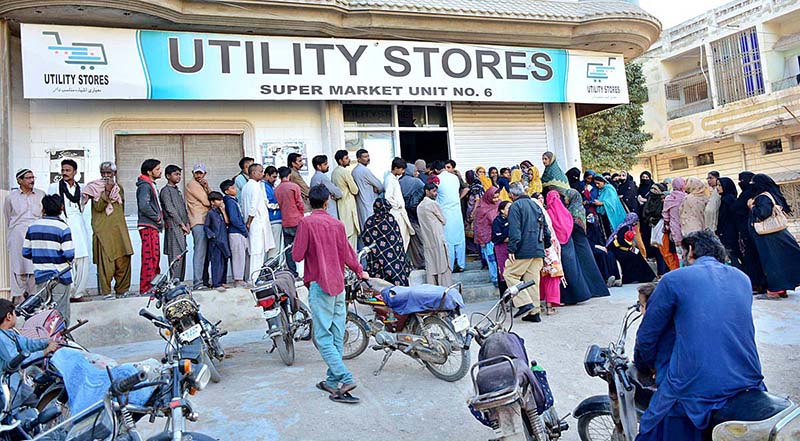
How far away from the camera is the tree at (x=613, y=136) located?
19.9 meters

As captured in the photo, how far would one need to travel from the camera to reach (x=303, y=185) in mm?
8977

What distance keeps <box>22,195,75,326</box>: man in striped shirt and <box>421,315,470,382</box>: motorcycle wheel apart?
381cm

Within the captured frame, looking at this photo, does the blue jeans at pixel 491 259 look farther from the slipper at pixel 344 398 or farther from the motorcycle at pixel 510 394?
the motorcycle at pixel 510 394

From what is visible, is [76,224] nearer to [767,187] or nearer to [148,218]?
[148,218]

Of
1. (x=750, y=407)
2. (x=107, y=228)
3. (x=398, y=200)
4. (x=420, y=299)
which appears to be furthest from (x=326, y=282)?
(x=107, y=228)

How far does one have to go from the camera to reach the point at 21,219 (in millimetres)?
7102

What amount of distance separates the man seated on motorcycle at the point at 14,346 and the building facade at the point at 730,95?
78.3ft

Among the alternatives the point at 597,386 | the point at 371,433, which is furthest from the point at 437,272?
the point at 371,433

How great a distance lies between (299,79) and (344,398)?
6.16m

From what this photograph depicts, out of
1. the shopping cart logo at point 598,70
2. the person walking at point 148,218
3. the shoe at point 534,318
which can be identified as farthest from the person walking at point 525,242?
the shopping cart logo at point 598,70

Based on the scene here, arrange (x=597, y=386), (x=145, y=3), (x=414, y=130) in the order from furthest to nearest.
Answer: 1. (x=414, y=130)
2. (x=145, y=3)
3. (x=597, y=386)

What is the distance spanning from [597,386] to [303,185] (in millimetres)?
5453

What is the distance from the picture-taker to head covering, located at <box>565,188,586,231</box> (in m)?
8.39

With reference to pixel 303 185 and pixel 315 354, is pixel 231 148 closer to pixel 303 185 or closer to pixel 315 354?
pixel 303 185
